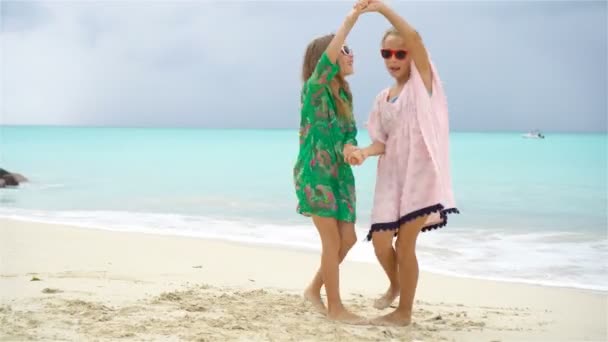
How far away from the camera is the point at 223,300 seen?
4.80 m

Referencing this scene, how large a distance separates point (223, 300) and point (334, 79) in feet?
5.36

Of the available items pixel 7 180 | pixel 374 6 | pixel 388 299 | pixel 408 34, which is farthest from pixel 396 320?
pixel 7 180

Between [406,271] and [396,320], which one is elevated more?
[406,271]

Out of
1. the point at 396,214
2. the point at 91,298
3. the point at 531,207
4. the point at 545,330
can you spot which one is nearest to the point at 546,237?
the point at 531,207

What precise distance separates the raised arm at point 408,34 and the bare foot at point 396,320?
1395 millimetres

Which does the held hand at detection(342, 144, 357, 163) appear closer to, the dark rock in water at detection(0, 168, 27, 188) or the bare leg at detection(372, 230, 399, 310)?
the bare leg at detection(372, 230, 399, 310)

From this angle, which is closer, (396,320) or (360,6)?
(360,6)

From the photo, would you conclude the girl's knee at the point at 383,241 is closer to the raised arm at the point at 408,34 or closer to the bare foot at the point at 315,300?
the bare foot at the point at 315,300

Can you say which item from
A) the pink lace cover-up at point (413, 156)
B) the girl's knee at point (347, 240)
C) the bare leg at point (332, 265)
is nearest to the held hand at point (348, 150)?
the pink lace cover-up at point (413, 156)

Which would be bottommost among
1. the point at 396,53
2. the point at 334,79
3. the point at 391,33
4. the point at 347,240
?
the point at 347,240

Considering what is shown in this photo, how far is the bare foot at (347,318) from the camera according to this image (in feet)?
14.1

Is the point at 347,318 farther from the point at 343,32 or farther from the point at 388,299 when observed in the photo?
the point at 343,32

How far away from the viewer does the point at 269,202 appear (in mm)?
12789

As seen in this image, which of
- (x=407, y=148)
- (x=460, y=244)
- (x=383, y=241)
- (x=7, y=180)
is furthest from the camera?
(x=7, y=180)
